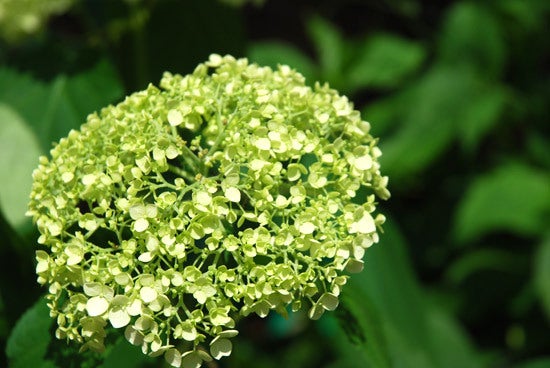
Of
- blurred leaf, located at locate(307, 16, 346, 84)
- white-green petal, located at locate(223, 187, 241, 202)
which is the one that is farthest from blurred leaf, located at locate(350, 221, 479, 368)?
blurred leaf, located at locate(307, 16, 346, 84)

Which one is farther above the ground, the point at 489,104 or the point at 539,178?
the point at 489,104

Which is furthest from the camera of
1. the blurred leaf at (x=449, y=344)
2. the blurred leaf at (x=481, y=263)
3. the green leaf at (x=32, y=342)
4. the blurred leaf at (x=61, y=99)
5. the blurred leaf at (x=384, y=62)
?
the blurred leaf at (x=384, y=62)

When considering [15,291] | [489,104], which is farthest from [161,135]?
[489,104]

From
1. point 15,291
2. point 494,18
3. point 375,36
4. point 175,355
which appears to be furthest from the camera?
point 375,36

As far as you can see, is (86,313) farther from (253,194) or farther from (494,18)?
(494,18)

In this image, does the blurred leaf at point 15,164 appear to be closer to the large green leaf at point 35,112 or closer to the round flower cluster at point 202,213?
the large green leaf at point 35,112

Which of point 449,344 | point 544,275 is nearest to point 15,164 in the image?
point 449,344

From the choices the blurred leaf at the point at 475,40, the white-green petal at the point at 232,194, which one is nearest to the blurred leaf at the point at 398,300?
the white-green petal at the point at 232,194
